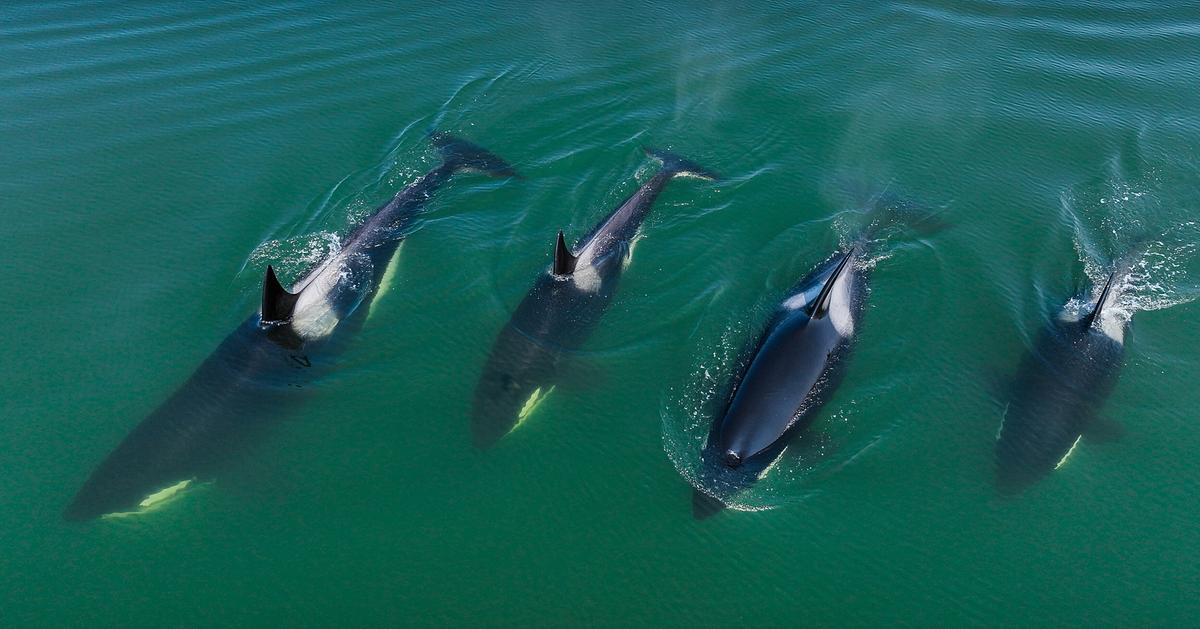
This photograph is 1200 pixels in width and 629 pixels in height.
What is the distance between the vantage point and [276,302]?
69.7ft

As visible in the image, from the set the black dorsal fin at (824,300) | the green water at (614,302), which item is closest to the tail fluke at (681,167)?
the green water at (614,302)

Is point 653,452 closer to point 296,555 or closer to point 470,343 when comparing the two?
point 470,343

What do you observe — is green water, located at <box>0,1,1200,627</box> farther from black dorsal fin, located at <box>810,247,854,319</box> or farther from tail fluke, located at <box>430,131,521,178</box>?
black dorsal fin, located at <box>810,247,854,319</box>

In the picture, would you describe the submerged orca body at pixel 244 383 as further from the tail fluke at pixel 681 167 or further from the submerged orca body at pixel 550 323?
the tail fluke at pixel 681 167

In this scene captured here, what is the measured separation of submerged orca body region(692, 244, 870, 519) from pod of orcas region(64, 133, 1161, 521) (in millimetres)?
33

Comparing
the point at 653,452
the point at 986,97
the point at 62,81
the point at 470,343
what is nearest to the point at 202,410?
the point at 470,343

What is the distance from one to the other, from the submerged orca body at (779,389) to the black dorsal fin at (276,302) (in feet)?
38.4

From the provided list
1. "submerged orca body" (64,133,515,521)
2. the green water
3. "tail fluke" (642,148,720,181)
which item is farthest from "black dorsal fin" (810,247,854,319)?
"submerged orca body" (64,133,515,521)

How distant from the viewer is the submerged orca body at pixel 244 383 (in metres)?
18.5

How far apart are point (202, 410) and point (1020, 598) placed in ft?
62.7

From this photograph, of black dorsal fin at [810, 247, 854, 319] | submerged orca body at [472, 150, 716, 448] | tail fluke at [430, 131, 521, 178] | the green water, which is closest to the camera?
the green water

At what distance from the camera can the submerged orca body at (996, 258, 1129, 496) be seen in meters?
18.8

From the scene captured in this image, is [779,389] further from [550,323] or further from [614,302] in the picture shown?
[550,323]

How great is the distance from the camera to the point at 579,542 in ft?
58.0
